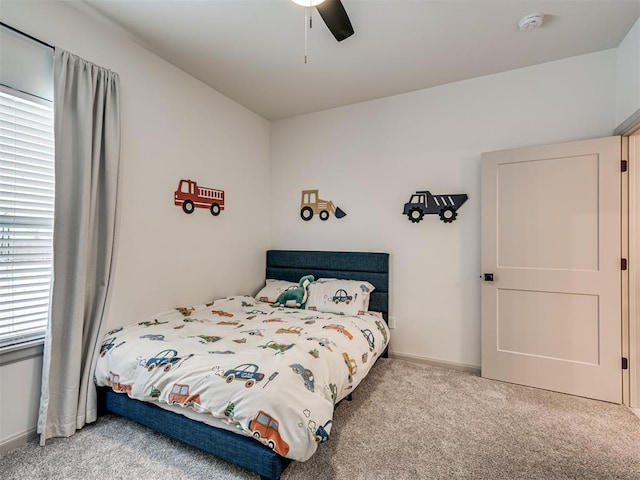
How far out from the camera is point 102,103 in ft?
6.97

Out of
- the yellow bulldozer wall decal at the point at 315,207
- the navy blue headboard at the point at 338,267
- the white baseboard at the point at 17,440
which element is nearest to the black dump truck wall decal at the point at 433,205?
the navy blue headboard at the point at 338,267

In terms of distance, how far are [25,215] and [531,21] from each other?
3.47 m

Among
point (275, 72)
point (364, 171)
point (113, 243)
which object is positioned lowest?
point (113, 243)

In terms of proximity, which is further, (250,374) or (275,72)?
(275,72)

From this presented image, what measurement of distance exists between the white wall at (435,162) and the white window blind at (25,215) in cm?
237

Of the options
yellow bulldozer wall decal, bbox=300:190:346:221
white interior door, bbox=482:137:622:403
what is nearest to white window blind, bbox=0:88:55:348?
yellow bulldozer wall decal, bbox=300:190:346:221

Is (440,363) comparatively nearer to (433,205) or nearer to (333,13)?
(433,205)

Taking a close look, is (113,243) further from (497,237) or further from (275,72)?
(497,237)

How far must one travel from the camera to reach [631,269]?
2.32 metres

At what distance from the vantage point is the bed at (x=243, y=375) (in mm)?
1468

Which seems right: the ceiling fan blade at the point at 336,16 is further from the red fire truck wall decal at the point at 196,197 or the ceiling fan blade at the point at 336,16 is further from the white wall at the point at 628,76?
the white wall at the point at 628,76

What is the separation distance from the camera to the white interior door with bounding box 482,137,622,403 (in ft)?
7.81

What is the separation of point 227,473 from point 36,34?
274 centimetres

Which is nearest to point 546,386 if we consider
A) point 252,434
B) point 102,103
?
point 252,434
